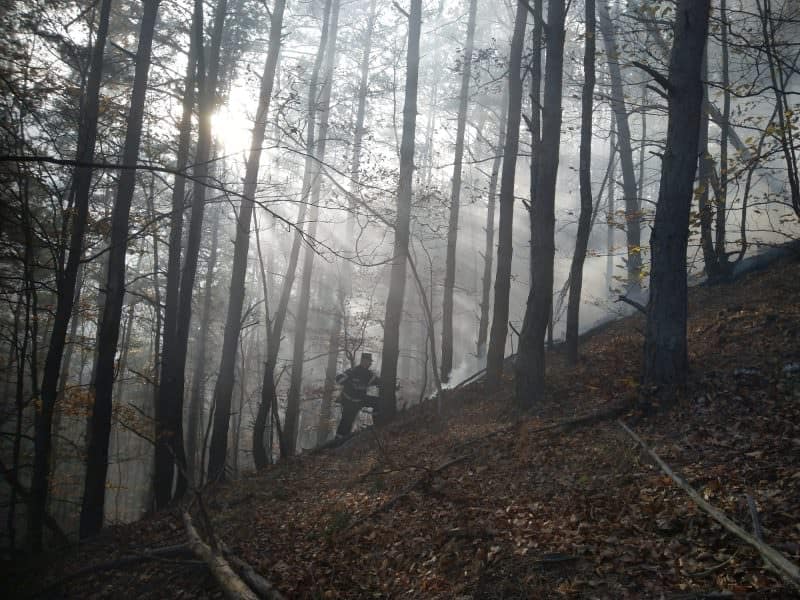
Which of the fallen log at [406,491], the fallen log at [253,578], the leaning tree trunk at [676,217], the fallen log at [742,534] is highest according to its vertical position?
the leaning tree trunk at [676,217]

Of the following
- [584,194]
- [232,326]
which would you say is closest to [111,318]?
[232,326]

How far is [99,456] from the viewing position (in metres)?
9.66

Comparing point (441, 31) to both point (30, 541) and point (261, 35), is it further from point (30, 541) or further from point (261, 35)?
point (30, 541)

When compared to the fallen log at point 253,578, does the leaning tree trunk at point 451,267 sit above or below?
above

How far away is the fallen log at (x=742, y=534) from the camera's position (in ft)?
10.8

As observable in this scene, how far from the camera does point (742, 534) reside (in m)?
3.71

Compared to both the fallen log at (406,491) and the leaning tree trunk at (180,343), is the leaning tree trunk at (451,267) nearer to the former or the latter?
the leaning tree trunk at (180,343)

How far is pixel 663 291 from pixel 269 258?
2965 cm

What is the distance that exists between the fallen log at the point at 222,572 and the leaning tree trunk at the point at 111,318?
13.3 feet

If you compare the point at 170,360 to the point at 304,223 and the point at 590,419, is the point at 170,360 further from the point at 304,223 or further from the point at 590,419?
the point at 590,419

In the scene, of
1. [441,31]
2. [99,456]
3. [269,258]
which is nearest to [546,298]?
[99,456]

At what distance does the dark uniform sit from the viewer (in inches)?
496

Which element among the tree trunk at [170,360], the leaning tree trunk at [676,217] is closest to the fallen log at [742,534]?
the leaning tree trunk at [676,217]

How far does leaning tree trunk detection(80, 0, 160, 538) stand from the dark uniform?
192 inches
